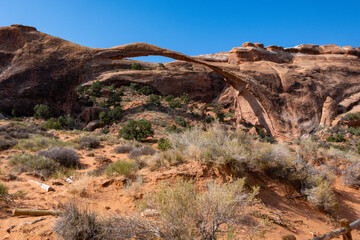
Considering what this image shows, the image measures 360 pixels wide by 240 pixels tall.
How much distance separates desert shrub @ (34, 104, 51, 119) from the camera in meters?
17.4

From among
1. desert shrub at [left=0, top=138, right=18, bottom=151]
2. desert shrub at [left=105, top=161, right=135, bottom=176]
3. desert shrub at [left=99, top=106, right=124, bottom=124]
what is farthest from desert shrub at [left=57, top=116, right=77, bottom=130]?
desert shrub at [left=105, top=161, right=135, bottom=176]

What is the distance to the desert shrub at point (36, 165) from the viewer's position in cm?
585

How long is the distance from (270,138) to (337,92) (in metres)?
9.84

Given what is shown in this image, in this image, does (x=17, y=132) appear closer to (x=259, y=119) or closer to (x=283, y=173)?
(x=283, y=173)

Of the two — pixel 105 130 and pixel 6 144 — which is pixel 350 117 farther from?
pixel 6 144

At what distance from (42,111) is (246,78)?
60.0 feet

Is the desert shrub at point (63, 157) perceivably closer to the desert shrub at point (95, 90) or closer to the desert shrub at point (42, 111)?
the desert shrub at point (42, 111)

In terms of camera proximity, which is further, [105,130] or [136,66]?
[136,66]

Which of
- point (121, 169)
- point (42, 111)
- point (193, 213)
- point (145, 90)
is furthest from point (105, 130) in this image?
point (193, 213)

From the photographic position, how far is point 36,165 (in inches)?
241

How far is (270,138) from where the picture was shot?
1781 cm

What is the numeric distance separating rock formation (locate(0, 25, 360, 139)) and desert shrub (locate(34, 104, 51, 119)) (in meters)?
1.16

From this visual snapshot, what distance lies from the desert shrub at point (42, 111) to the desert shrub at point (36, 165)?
12.5m

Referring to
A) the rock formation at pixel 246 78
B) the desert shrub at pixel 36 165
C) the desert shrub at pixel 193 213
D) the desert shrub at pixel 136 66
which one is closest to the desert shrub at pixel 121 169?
the desert shrub at pixel 36 165
